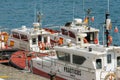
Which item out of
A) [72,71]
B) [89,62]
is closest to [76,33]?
[72,71]

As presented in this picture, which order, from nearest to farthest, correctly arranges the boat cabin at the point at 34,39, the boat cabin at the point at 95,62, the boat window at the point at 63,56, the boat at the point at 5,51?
the boat cabin at the point at 95,62
the boat window at the point at 63,56
the boat at the point at 5,51
the boat cabin at the point at 34,39

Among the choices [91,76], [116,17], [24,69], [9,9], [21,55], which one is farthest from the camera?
[9,9]

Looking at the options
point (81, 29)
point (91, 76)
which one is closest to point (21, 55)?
point (81, 29)

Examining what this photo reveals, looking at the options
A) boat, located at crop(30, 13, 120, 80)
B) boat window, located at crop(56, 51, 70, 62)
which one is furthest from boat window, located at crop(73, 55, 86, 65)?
boat window, located at crop(56, 51, 70, 62)

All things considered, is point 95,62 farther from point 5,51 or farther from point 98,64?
point 5,51

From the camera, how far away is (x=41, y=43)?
38.3 metres

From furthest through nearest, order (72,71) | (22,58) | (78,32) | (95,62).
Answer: (78,32), (22,58), (72,71), (95,62)

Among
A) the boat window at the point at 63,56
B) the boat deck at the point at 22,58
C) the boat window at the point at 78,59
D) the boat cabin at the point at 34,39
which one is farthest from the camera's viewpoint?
the boat cabin at the point at 34,39

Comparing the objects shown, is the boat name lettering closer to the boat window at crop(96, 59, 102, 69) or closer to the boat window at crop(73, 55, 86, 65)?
the boat window at crop(73, 55, 86, 65)

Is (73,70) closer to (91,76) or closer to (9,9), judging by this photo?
(91,76)

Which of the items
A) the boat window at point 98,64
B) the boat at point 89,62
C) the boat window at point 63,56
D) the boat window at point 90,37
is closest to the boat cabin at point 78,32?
the boat window at point 90,37

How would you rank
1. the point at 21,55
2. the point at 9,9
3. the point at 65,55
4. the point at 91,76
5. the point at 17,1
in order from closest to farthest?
1. the point at 91,76
2. the point at 65,55
3. the point at 21,55
4. the point at 9,9
5. the point at 17,1

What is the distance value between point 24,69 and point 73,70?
6.08 meters

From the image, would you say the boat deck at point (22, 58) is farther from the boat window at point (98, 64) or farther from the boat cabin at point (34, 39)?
the boat window at point (98, 64)
